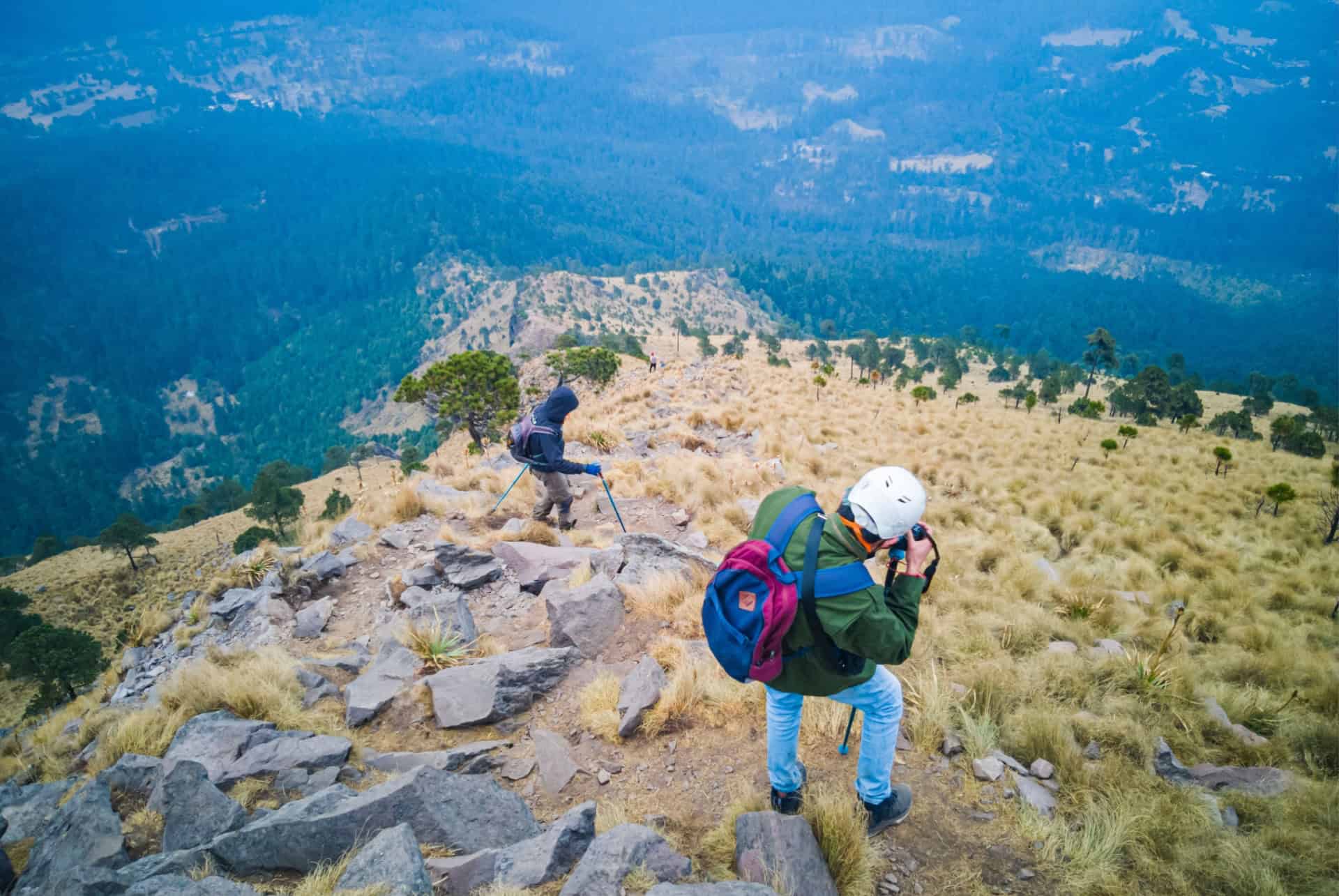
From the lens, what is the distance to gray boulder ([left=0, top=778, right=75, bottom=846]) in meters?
5.24

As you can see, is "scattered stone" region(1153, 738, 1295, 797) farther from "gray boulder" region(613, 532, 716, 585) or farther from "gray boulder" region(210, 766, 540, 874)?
"gray boulder" region(210, 766, 540, 874)

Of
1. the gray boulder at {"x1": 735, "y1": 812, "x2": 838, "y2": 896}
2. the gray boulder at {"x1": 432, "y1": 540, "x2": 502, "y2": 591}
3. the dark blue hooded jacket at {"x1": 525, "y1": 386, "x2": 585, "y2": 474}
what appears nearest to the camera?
the gray boulder at {"x1": 735, "y1": 812, "x2": 838, "y2": 896}

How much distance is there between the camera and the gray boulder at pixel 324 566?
10.1 metres

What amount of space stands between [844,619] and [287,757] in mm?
4997

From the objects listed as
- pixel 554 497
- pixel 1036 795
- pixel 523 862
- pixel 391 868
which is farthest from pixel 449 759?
pixel 554 497

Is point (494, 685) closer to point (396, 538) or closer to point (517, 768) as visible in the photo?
point (517, 768)

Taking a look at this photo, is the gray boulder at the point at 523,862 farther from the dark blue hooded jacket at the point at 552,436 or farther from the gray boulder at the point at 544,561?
the dark blue hooded jacket at the point at 552,436

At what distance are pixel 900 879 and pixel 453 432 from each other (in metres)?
57.1

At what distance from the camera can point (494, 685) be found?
6539 mm

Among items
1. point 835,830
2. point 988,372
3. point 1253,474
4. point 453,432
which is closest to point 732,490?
point 835,830

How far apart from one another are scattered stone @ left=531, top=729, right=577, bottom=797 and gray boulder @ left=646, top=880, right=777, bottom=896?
1.96 metres

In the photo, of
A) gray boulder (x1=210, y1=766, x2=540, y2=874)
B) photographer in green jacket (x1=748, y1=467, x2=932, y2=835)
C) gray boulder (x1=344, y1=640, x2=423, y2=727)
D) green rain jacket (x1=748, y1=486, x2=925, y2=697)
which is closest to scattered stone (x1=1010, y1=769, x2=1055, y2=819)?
photographer in green jacket (x1=748, y1=467, x2=932, y2=835)

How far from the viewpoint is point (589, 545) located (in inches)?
412

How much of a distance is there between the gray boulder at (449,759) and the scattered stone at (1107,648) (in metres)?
6.69
